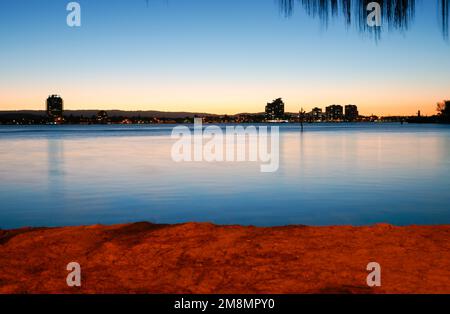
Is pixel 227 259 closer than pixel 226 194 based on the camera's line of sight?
Yes

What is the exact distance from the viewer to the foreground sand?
5.18m

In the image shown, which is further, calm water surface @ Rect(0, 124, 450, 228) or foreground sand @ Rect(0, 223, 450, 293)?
calm water surface @ Rect(0, 124, 450, 228)

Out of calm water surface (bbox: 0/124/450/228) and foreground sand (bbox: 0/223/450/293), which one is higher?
foreground sand (bbox: 0/223/450/293)

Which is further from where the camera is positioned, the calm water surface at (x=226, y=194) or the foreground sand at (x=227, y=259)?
the calm water surface at (x=226, y=194)

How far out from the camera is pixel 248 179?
2139cm

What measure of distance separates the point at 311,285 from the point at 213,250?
5.69 feet

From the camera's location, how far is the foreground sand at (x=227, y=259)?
17.0 ft

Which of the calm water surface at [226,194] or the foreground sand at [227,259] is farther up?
the foreground sand at [227,259]

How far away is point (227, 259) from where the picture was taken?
6055 millimetres

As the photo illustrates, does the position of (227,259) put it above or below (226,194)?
above
